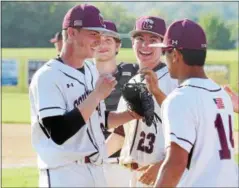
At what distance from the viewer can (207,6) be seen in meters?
128

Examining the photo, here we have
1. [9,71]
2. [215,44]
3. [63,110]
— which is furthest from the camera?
[215,44]

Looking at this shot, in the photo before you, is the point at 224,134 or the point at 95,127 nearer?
the point at 224,134

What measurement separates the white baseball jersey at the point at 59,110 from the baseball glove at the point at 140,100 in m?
0.56

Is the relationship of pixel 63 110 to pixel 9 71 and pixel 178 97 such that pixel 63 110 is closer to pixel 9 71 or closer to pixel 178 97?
pixel 178 97

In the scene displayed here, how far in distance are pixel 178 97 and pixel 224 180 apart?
53 centimetres

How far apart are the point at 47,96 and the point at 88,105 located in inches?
11.1

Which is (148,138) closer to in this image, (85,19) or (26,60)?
(85,19)

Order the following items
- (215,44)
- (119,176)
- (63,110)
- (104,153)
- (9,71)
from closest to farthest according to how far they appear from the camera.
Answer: (63,110) < (104,153) < (119,176) < (9,71) < (215,44)

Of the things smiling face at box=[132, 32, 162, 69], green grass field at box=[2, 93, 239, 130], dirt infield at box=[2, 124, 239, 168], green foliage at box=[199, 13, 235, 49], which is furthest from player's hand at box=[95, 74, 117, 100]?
green foliage at box=[199, 13, 235, 49]

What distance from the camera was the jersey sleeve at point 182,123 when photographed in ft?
13.8

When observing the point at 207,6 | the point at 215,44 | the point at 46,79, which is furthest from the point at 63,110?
the point at 207,6

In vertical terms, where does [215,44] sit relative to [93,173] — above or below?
below

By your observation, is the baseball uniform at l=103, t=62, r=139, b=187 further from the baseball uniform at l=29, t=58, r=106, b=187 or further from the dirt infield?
the dirt infield

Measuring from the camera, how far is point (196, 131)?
4266 mm
